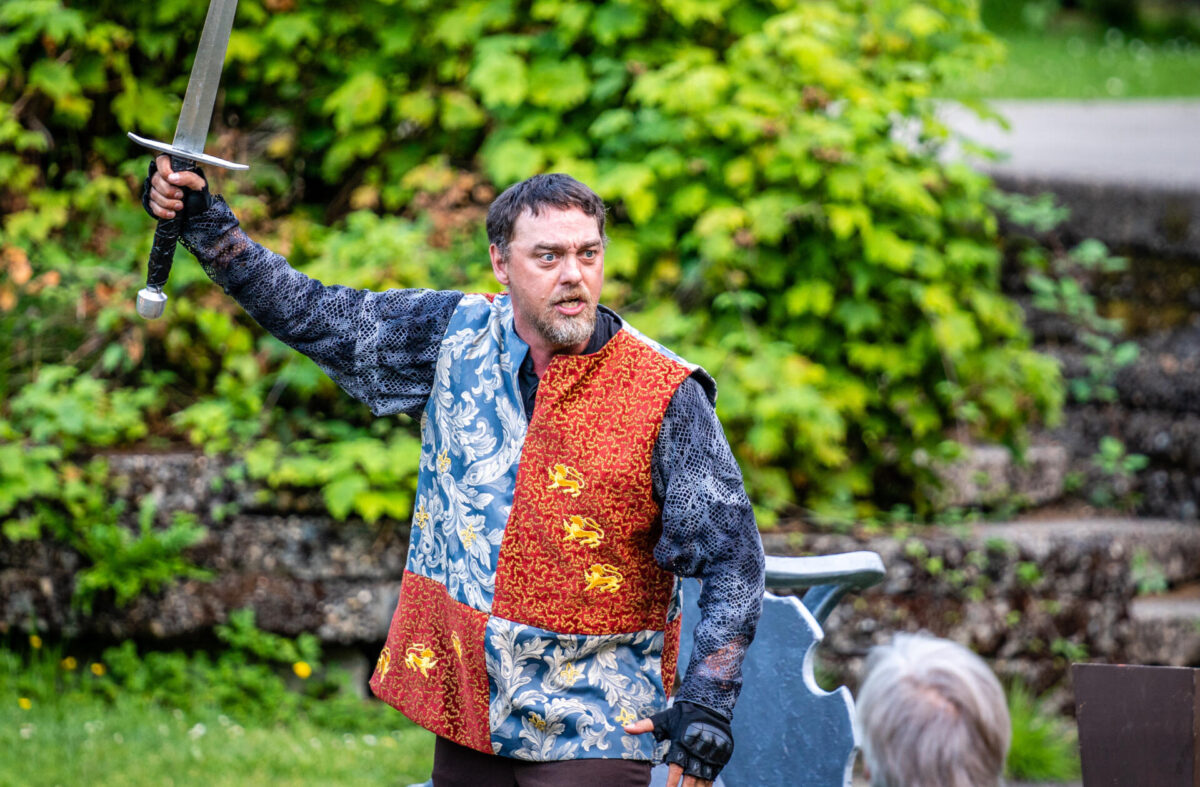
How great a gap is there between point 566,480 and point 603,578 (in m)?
0.19

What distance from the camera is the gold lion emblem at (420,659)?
2.48 metres

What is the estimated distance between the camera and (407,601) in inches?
101

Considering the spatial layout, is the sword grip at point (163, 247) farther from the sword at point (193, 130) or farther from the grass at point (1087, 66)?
the grass at point (1087, 66)

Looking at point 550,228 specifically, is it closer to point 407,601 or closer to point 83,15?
point 407,601

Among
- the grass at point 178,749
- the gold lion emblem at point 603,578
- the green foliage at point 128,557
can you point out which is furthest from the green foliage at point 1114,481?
the gold lion emblem at point 603,578

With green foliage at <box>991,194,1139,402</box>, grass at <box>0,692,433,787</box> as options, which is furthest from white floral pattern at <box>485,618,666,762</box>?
green foliage at <box>991,194,1139,402</box>

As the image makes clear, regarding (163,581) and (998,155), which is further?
(998,155)

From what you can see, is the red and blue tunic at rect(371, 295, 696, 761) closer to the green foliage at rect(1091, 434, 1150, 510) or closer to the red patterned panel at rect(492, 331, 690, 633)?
the red patterned panel at rect(492, 331, 690, 633)

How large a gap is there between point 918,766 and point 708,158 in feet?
9.93

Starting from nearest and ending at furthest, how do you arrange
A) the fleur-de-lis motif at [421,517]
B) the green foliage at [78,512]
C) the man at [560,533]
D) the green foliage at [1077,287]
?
1. the man at [560,533]
2. the fleur-de-lis motif at [421,517]
3. the green foliage at [78,512]
4. the green foliage at [1077,287]

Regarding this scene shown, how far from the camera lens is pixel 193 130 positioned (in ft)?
7.93

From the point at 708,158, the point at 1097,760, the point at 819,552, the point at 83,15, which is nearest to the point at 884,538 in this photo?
the point at 819,552

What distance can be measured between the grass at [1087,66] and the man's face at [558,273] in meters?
Answer: 8.97

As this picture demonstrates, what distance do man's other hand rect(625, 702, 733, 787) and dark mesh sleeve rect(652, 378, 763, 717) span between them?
23 millimetres
